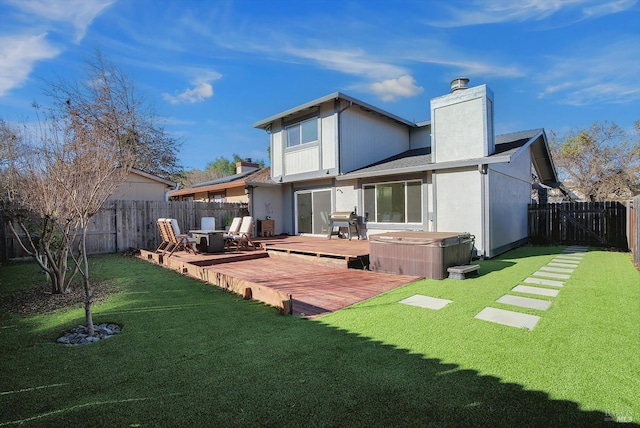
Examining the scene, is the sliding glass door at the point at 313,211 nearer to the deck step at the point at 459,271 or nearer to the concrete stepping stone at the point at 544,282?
the deck step at the point at 459,271

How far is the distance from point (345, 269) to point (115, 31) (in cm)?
1182

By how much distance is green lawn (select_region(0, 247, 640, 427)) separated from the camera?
2.15 m

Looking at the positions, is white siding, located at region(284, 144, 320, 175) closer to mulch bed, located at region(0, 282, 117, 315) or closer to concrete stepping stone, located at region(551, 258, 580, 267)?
concrete stepping stone, located at region(551, 258, 580, 267)

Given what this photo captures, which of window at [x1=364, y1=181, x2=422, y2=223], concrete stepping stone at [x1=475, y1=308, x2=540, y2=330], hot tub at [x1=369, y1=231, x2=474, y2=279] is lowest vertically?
concrete stepping stone at [x1=475, y1=308, x2=540, y2=330]

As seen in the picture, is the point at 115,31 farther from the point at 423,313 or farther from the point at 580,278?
the point at 580,278

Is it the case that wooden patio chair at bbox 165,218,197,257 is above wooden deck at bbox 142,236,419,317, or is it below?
above

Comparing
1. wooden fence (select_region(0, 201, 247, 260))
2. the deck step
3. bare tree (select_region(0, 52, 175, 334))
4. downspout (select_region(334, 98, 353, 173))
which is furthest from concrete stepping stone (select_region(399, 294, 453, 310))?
wooden fence (select_region(0, 201, 247, 260))

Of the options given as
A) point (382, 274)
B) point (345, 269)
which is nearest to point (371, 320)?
point (382, 274)

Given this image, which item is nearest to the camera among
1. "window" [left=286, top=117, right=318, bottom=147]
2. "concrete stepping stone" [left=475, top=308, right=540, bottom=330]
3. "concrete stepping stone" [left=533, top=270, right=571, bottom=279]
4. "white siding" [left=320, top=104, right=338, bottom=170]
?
"concrete stepping stone" [left=475, top=308, right=540, bottom=330]

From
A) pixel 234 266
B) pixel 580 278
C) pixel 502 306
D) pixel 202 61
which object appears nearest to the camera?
pixel 502 306

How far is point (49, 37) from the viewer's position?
29.7 ft

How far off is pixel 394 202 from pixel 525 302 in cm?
633

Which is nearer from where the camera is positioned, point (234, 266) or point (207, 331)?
point (207, 331)

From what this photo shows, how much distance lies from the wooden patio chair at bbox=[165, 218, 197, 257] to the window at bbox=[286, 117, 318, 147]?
5.80 meters
